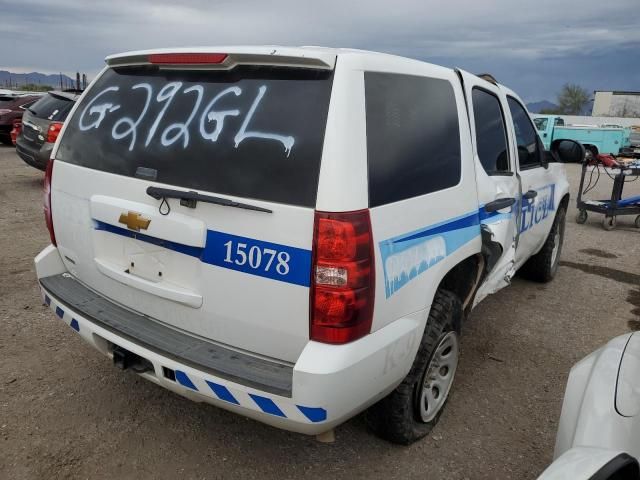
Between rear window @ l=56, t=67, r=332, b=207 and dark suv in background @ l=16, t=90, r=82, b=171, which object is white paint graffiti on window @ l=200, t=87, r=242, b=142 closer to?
rear window @ l=56, t=67, r=332, b=207

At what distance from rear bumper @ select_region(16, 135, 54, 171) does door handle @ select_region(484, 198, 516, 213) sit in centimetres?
720

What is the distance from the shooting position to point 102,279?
2609 mm

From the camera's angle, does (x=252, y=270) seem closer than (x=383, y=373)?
Yes

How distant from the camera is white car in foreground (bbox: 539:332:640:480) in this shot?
1419mm

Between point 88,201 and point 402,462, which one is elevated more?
point 88,201

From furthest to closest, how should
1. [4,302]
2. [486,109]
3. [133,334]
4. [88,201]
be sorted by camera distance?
[4,302] < [486,109] < [88,201] < [133,334]

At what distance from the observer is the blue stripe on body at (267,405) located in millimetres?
1979

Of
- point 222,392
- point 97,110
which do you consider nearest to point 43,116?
point 97,110

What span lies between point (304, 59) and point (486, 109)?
6.06 ft

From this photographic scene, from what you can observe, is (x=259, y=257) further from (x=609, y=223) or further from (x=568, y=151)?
(x=609, y=223)

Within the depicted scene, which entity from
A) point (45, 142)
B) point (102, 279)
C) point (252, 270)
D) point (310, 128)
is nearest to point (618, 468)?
point (252, 270)

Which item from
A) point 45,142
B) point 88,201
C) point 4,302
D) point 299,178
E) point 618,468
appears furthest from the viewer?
point 45,142

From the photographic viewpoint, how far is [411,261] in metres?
2.25

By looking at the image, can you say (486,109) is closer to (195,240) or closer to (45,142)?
(195,240)
